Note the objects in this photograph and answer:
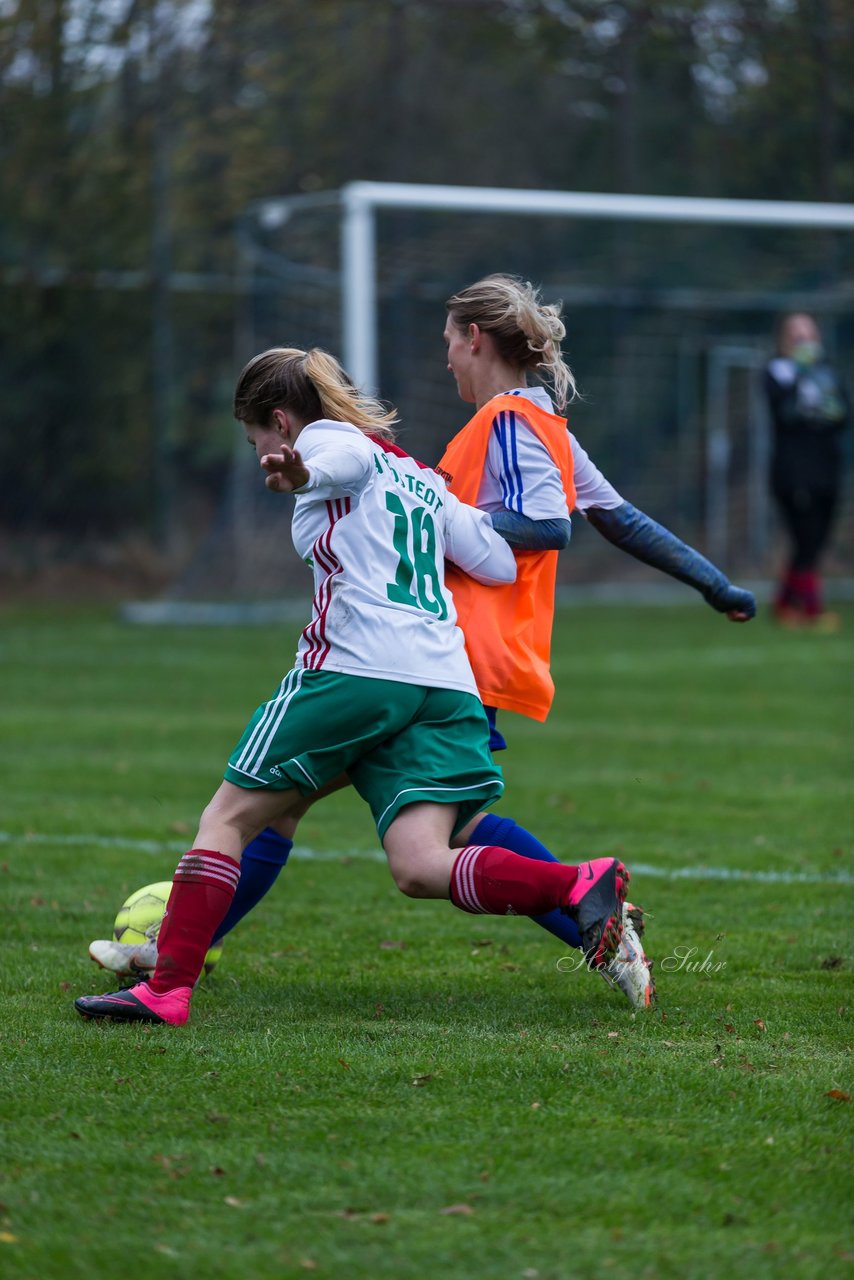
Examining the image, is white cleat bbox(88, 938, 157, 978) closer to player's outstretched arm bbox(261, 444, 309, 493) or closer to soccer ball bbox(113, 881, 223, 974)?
soccer ball bbox(113, 881, 223, 974)

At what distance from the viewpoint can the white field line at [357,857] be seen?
207 inches

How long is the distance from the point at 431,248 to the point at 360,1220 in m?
15.7

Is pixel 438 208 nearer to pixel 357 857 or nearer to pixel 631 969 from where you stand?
pixel 357 857

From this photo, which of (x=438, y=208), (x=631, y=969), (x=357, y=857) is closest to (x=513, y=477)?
(x=631, y=969)

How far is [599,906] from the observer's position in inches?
140

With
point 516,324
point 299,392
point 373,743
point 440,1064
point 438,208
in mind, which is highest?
point 438,208

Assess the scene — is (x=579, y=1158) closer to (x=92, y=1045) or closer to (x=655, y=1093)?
(x=655, y=1093)

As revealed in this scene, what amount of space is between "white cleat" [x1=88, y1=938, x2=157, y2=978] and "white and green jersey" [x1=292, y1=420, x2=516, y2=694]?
30.6 inches

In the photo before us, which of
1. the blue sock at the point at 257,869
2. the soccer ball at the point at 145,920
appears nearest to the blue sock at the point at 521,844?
the blue sock at the point at 257,869

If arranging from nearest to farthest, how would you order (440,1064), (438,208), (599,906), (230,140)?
(440,1064), (599,906), (438,208), (230,140)

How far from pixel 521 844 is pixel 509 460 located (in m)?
0.87

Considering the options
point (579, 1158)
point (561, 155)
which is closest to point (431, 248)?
point (561, 155)

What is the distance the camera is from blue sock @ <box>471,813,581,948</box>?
3871 millimetres

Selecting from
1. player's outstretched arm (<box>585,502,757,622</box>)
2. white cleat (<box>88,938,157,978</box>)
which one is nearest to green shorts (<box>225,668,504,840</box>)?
white cleat (<box>88,938,157,978</box>)
